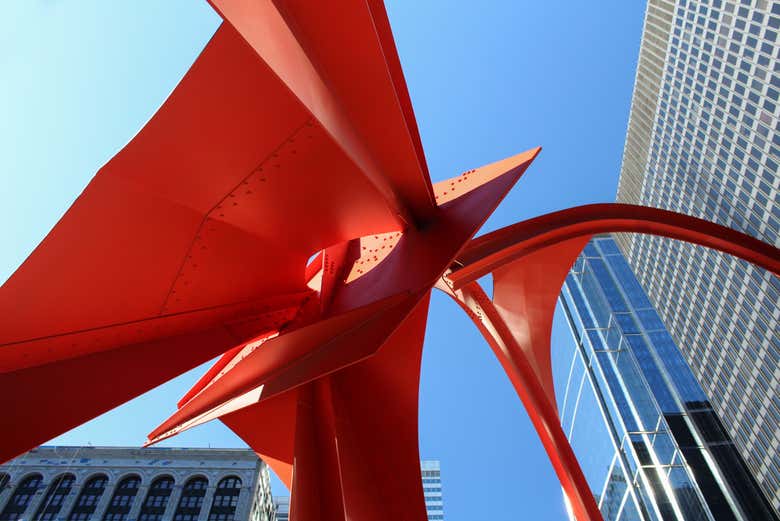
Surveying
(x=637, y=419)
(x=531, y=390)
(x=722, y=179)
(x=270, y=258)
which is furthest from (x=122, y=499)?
(x=722, y=179)

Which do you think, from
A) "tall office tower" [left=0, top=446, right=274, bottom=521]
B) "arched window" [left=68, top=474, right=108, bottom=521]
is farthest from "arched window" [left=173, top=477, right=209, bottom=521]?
"arched window" [left=68, top=474, right=108, bottom=521]

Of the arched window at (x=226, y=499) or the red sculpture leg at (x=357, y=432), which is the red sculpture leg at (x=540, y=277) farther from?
the arched window at (x=226, y=499)

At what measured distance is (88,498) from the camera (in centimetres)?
4153

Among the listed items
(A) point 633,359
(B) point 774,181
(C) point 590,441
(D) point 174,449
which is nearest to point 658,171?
(B) point 774,181

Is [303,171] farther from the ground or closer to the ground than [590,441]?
closer to the ground

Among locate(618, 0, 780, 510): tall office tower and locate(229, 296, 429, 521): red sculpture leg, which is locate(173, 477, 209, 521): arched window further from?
locate(618, 0, 780, 510): tall office tower

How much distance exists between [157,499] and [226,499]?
5.31 meters

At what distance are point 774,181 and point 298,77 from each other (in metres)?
49.5

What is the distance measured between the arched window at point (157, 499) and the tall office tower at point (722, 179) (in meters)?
49.6

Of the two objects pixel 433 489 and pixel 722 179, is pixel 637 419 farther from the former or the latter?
pixel 433 489

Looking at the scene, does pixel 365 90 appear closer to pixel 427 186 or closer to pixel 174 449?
pixel 427 186

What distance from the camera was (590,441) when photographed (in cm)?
4522

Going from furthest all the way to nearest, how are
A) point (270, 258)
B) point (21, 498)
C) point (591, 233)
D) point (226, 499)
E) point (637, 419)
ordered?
point (226, 499) → point (21, 498) → point (637, 419) → point (591, 233) → point (270, 258)

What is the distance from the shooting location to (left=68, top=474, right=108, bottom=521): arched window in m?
40.5
